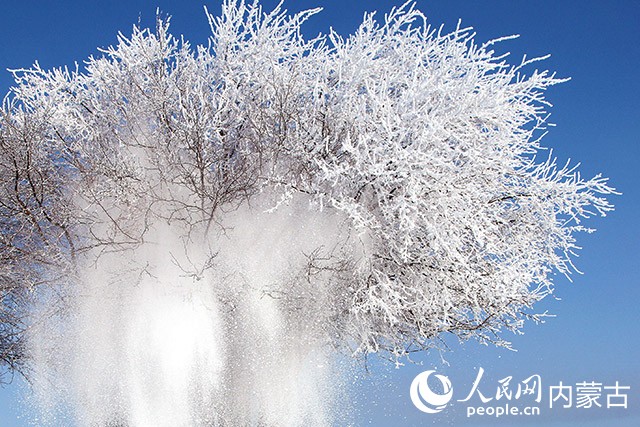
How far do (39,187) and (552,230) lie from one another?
9.99m

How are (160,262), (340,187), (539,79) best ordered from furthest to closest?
1. (539,79)
2. (160,262)
3. (340,187)

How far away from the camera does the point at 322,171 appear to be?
40.1 ft

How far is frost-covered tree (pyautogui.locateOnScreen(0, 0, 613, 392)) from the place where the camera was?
12.3 m

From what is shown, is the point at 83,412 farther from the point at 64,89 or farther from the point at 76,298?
the point at 64,89

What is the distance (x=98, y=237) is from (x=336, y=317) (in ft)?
15.1

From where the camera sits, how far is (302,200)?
12.6 meters

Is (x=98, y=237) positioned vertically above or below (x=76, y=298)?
above

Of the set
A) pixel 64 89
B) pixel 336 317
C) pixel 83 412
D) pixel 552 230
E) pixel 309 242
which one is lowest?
pixel 83 412

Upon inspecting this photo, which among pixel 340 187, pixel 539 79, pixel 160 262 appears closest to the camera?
pixel 340 187

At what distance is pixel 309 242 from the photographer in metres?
12.8

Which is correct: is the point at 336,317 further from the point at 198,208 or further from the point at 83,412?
the point at 83,412

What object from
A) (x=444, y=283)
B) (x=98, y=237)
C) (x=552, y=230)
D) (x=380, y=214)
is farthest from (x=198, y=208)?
(x=552, y=230)

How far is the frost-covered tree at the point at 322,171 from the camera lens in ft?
40.3

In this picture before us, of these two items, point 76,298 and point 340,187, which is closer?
point 340,187
